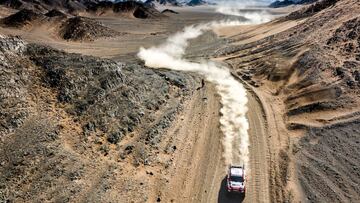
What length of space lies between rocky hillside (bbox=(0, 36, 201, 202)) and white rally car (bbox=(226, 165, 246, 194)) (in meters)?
6.12

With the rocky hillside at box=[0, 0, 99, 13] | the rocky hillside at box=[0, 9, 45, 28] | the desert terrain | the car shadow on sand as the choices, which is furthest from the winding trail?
the rocky hillside at box=[0, 0, 99, 13]

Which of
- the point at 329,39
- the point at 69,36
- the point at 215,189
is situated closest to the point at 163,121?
the point at 215,189

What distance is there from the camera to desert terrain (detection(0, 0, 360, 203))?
79.8 ft

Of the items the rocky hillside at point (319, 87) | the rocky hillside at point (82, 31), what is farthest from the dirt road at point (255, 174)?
the rocky hillside at point (82, 31)

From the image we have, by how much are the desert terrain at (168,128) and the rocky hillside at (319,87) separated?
0.41ft

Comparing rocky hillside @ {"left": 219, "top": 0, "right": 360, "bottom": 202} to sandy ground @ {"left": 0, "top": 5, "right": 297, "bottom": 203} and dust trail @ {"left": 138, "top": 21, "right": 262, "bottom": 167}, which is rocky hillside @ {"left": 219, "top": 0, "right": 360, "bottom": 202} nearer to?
sandy ground @ {"left": 0, "top": 5, "right": 297, "bottom": 203}

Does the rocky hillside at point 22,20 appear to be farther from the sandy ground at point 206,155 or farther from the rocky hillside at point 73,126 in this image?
the sandy ground at point 206,155

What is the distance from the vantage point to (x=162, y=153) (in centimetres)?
2955

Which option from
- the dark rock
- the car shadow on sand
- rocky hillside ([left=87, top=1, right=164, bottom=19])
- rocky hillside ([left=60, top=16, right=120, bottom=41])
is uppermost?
rocky hillside ([left=87, top=1, right=164, bottom=19])

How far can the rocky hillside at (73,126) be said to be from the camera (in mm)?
22969

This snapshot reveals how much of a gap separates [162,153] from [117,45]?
4521 cm

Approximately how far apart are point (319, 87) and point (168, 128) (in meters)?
17.4

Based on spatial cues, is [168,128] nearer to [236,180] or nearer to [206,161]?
[206,161]

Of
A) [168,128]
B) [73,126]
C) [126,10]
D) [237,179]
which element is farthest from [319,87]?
[126,10]
